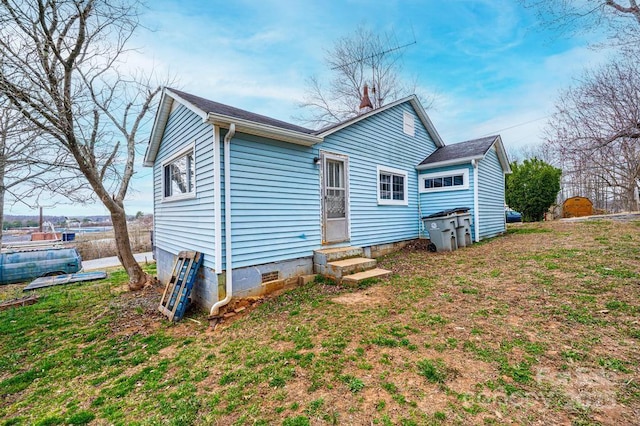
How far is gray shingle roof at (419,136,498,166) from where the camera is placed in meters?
9.30

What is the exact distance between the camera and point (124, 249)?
7.72 m

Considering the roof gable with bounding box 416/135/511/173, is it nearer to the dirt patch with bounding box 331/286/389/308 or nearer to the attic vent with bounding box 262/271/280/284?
the dirt patch with bounding box 331/286/389/308

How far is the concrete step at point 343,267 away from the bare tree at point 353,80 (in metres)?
14.5

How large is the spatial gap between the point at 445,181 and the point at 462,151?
4.26ft

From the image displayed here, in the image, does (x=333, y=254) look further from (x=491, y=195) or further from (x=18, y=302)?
(x=491, y=195)

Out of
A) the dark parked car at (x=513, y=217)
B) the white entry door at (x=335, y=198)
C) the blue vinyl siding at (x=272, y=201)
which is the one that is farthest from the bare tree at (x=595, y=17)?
the dark parked car at (x=513, y=217)

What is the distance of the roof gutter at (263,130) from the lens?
475cm

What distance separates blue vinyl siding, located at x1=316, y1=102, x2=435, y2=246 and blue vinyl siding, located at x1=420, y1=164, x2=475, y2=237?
0.36 m

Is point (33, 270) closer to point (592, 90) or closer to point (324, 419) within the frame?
point (324, 419)

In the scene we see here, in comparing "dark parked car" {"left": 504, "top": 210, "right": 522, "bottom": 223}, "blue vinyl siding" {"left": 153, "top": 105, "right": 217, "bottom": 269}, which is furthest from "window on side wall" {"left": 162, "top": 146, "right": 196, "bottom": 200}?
"dark parked car" {"left": 504, "top": 210, "right": 522, "bottom": 223}

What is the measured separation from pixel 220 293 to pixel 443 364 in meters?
3.64

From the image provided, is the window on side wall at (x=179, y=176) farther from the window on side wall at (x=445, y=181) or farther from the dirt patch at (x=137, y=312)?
the window on side wall at (x=445, y=181)

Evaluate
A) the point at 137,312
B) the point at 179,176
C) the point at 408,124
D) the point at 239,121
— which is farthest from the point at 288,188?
the point at 408,124

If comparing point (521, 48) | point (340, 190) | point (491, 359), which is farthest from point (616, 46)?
point (491, 359)
